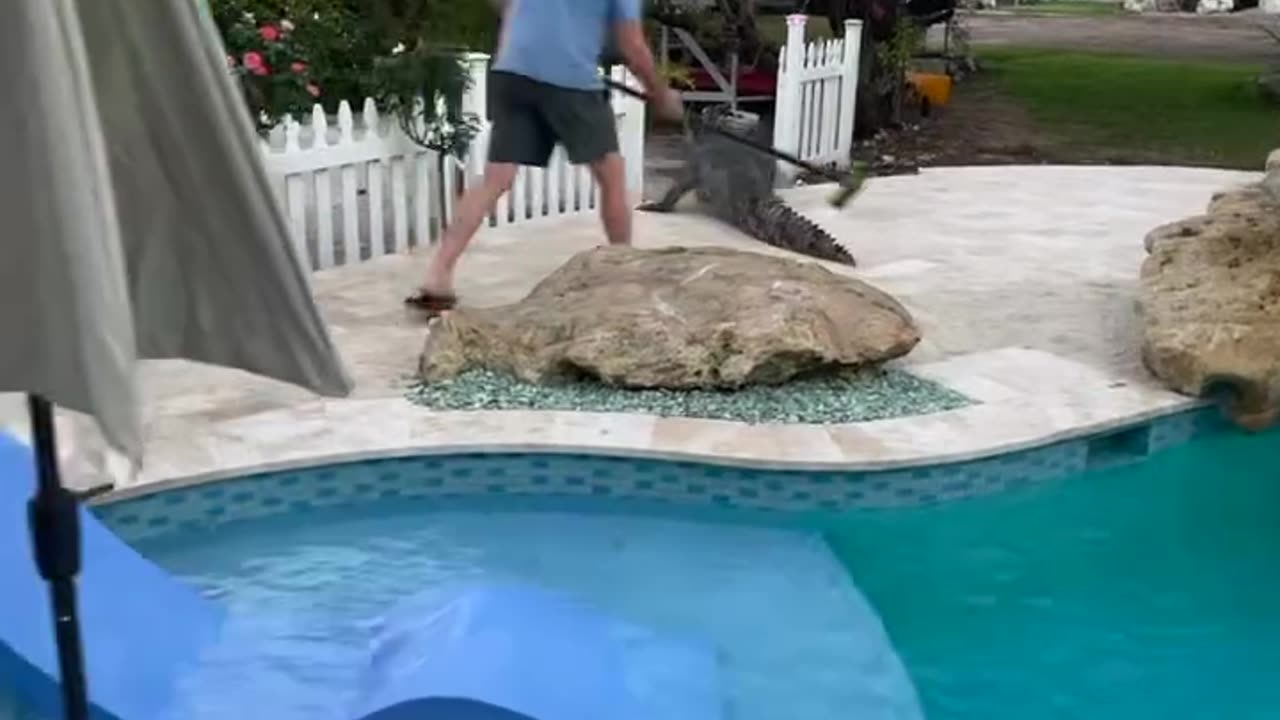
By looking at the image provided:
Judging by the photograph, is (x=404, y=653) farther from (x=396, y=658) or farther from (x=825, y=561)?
(x=825, y=561)

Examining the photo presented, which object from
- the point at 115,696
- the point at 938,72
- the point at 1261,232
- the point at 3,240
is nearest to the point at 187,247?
the point at 3,240

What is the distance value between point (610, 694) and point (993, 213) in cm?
574

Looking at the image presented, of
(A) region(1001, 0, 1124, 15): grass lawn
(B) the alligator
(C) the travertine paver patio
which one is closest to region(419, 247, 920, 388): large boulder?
(C) the travertine paver patio

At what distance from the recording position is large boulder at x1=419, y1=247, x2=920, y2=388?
4707mm

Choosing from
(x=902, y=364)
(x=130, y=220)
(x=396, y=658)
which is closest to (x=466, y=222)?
(x=902, y=364)

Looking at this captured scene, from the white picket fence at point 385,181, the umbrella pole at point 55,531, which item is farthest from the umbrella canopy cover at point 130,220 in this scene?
the white picket fence at point 385,181

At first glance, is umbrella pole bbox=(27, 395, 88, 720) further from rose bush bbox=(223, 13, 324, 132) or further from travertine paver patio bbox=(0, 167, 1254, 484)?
rose bush bbox=(223, 13, 324, 132)

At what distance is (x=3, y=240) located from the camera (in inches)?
54.0

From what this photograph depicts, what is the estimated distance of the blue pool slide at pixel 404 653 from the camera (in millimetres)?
2682

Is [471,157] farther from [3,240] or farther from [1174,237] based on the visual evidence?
[3,240]

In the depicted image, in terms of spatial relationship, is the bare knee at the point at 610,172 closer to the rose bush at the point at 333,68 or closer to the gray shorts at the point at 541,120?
the gray shorts at the point at 541,120

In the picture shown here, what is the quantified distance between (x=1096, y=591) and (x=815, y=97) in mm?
5930

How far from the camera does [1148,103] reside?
45.8ft

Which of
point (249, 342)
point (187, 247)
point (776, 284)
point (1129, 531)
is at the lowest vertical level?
point (1129, 531)
